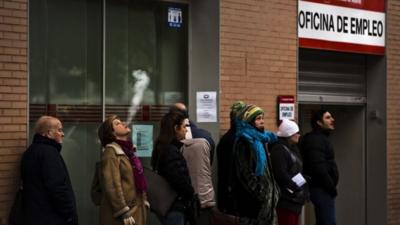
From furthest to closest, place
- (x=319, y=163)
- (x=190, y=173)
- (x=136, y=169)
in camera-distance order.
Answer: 1. (x=319, y=163)
2. (x=190, y=173)
3. (x=136, y=169)

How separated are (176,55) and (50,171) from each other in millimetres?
3186

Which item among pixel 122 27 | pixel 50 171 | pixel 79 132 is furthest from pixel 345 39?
pixel 50 171

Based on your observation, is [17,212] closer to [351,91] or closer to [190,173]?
[190,173]

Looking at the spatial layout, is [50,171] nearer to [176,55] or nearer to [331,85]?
[176,55]

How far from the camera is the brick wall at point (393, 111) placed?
10484 millimetres

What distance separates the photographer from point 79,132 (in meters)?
7.68

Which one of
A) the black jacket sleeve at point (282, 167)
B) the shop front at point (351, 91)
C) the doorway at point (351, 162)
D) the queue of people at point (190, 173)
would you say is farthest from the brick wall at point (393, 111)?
the black jacket sleeve at point (282, 167)

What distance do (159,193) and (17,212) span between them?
1.36 metres

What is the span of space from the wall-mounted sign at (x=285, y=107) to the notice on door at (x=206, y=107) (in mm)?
1043

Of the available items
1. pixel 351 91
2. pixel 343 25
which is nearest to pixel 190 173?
pixel 343 25

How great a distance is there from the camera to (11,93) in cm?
669

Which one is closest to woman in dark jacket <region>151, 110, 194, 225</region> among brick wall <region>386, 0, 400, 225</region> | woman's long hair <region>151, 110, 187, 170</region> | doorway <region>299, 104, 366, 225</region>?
woman's long hair <region>151, 110, 187, 170</region>

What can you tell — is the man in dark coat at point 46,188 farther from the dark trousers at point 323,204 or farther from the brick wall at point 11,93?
the dark trousers at point 323,204

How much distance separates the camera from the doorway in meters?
10.8
